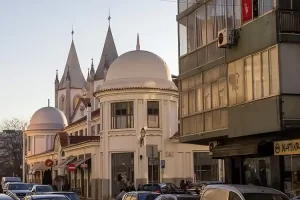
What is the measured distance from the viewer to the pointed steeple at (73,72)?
11931 cm

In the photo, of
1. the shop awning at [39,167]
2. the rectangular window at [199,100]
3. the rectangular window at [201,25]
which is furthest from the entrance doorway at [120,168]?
the shop awning at [39,167]

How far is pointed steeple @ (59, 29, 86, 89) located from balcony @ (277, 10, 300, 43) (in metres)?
98.5

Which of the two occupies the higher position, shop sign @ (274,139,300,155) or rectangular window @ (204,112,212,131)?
rectangular window @ (204,112,212,131)

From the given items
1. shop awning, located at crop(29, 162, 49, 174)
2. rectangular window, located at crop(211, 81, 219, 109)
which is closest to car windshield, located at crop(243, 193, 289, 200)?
rectangular window, located at crop(211, 81, 219, 109)

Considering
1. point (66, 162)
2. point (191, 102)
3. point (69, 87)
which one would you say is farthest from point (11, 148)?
point (191, 102)

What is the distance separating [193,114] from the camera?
28.2m

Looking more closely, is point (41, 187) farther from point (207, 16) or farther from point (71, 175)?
point (71, 175)

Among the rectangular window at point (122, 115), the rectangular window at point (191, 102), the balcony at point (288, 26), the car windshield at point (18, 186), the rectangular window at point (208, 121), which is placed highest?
the balcony at point (288, 26)

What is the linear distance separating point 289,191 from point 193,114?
6.83m

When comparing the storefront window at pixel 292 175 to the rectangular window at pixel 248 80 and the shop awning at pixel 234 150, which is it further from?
the rectangular window at pixel 248 80

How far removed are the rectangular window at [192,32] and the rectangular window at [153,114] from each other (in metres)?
18.8

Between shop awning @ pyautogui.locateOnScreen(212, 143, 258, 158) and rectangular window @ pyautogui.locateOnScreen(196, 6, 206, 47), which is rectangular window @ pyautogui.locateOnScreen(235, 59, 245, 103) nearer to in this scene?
shop awning @ pyautogui.locateOnScreen(212, 143, 258, 158)

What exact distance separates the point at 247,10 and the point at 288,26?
2583 millimetres

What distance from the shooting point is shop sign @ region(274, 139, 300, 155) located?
20938mm
